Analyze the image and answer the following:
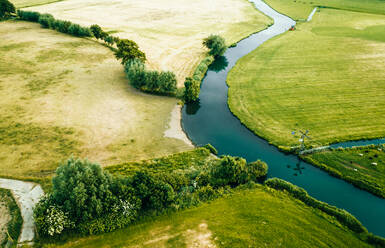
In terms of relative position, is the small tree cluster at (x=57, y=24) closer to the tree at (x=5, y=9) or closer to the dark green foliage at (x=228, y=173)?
the tree at (x=5, y=9)

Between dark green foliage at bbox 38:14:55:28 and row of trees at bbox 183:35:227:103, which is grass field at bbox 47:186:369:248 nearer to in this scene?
row of trees at bbox 183:35:227:103

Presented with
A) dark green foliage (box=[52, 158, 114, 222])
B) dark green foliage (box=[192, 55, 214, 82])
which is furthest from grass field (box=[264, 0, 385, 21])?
dark green foliage (box=[52, 158, 114, 222])

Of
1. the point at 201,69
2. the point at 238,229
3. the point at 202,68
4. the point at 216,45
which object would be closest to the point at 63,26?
the point at 216,45

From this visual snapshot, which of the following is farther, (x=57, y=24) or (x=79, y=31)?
(x=57, y=24)

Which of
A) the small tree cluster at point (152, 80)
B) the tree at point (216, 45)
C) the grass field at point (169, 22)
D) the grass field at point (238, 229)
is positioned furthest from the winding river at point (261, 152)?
the tree at point (216, 45)

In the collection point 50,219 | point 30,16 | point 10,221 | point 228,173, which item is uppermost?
point 30,16

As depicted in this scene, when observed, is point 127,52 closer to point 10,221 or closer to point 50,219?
point 10,221
